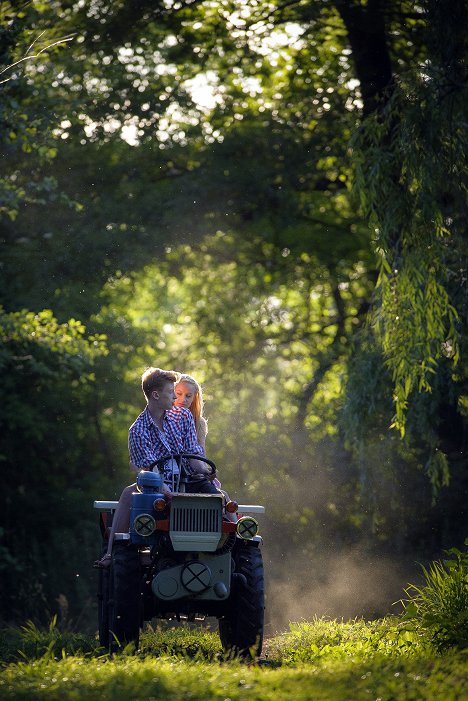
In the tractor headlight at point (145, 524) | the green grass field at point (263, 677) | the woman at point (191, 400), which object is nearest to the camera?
the green grass field at point (263, 677)

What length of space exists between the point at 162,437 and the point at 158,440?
4 cm

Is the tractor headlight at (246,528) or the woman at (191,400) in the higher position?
the woman at (191,400)

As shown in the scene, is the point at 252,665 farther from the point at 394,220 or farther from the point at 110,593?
the point at 394,220

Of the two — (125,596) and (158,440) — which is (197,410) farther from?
(125,596)

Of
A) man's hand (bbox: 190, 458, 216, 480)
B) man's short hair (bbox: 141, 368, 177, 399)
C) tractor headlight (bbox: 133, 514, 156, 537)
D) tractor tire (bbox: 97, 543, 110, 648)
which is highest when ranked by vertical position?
man's short hair (bbox: 141, 368, 177, 399)

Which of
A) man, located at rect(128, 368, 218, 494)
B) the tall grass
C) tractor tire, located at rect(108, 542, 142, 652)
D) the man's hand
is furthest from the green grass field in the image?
man, located at rect(128, 368, 218, 494)

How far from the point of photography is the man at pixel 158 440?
28.6 feet

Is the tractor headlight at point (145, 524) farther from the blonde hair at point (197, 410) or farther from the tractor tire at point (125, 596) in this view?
the blonde hair at point (197, 410)

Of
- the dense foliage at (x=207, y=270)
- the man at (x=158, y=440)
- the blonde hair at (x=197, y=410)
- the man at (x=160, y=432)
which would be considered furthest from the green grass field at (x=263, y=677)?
the dense foliage at (x=207, y=270)

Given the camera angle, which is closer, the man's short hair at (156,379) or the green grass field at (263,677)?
Answer: the green grass field at (263,677)

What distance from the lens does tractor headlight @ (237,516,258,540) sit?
8273mm

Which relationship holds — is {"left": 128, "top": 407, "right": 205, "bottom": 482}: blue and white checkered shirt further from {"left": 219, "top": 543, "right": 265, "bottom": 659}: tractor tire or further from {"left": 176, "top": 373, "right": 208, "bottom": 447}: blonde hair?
{"left": 219, "top": 543, "right": 265, "bottom": 659}: tractor tire

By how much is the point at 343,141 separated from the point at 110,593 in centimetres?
1385

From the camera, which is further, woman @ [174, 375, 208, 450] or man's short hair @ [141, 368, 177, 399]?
woman @ [174, 375, 208, 450]
